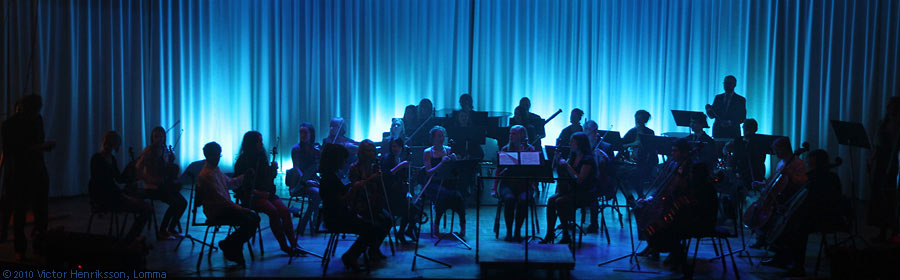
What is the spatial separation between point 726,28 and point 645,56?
1.28 m

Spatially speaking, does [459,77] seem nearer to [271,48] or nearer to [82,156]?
[271,48]

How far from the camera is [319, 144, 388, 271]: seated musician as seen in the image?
5.91m

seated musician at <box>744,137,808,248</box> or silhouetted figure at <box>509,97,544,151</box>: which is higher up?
silhouetted figure at <box>509,97,544,151</box>

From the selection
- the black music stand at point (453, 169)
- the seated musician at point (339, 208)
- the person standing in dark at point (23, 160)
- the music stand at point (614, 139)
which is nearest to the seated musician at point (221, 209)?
the seated musician at point (339, 208)

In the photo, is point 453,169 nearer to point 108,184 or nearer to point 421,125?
point 108,184

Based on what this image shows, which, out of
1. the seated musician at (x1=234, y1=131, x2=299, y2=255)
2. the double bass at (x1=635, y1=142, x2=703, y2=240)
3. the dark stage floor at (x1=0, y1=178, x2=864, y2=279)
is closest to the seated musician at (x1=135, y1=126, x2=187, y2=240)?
the dark stage floor at (x1=0, y1=178, x2=864, y2=279)

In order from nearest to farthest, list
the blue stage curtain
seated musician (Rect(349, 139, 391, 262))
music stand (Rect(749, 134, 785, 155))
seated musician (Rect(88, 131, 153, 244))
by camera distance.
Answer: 1. seated musician (Rect(349, 139, 391, 262))
2. seated musician (Rect(88, 131, 153, 244))
3. music stand (Rect(749, 134, 785, 155))
4. the blue stage curtain

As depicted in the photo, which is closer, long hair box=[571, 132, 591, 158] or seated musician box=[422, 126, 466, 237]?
long hair box=[571, 132, 591, 158]

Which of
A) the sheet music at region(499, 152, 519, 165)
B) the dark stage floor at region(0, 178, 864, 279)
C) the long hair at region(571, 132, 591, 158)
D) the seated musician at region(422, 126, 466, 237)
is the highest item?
the long hair at region(571, 132, 591, 158)

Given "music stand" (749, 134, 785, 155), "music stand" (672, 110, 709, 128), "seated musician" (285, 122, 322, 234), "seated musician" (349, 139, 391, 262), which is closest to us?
"seated musician" (349, 139, 391, 262)

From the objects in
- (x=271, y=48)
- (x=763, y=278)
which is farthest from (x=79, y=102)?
(x=763, y=278)

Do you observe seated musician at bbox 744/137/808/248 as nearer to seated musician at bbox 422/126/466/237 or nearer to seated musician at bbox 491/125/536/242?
seated musician at bbox 491/125/536/242

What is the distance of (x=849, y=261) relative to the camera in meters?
5.37

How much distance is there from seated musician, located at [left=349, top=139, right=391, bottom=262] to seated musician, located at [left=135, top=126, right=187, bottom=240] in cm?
195
